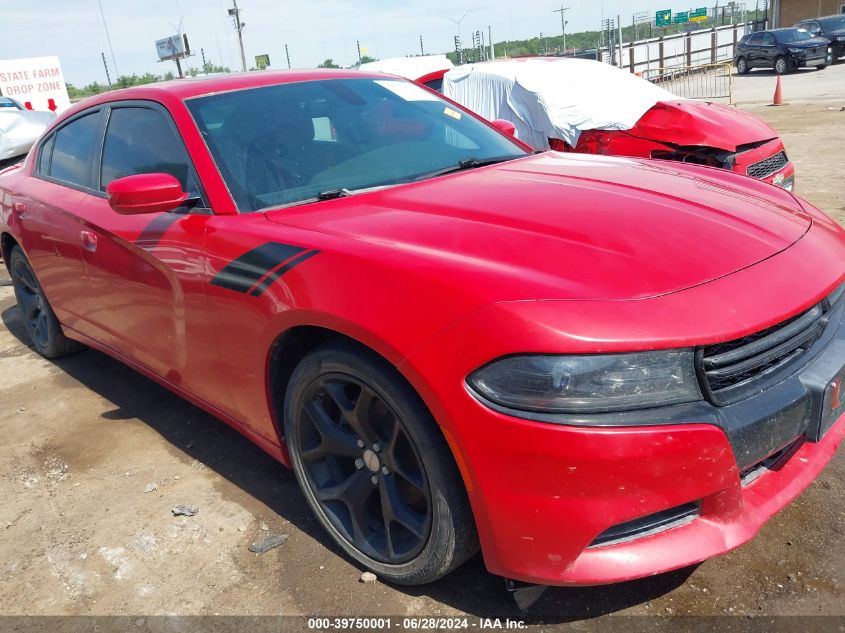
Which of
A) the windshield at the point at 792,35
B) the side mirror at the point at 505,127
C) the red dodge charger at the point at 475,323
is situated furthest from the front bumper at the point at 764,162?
the windshield at the point at 792,35

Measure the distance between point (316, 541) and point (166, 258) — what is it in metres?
1.20

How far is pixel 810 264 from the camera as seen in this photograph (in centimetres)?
203

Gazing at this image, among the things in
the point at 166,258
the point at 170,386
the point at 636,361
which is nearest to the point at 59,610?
the point at 170,386

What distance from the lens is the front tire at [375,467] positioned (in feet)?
6.36

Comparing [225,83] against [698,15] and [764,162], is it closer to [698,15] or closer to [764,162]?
[764,162]

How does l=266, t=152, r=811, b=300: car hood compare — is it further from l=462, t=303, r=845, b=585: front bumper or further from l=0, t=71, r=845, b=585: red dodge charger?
l=462, t=303, r=845, b=585: front bumper

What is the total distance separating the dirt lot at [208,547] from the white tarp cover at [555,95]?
15.4 ft

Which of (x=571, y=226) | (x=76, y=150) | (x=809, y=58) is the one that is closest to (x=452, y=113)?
(x=571, y=226)

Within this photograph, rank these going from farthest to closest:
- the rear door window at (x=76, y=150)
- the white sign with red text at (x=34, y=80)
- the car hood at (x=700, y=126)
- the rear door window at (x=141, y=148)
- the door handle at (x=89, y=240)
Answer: the white sign with red text at (x=34, y=80)
the car hood at (x=700, y=126)
the rear door window at (x=76, y=150)
the door handle at (x=89, y=240)
the rear door window at (x=141, y=148)

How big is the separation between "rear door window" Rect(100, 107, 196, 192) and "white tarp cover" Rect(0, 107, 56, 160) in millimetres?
5719

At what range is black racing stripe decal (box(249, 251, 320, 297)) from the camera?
2174 millimetres

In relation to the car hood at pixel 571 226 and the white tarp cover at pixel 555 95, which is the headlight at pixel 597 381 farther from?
the white tarp cover at pixel 555 95

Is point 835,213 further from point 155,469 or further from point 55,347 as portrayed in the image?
point 55,347

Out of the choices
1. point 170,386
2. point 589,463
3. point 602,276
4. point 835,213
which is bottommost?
point 835,213
